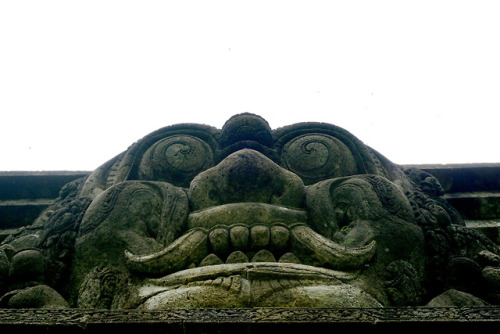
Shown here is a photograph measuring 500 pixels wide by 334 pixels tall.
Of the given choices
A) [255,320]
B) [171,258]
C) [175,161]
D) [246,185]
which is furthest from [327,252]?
[175,161]

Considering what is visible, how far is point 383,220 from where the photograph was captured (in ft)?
11.2

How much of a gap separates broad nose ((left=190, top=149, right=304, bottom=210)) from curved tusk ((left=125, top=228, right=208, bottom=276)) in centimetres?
54

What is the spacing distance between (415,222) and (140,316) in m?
2.29

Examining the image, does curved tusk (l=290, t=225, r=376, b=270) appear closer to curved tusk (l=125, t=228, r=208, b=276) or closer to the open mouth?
the open mouth

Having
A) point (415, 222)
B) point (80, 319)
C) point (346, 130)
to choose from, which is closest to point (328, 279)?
point (415, 222)

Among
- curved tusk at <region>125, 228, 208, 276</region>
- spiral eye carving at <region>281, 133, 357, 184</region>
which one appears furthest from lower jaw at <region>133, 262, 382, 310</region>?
spiral eye carving at <region>281, 133, 357, 184</region>

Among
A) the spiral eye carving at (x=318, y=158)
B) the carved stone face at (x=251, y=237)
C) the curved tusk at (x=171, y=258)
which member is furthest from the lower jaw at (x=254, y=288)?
the spiral eye carving at (x=318, y=158)

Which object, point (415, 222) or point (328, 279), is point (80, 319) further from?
point (415, 222)

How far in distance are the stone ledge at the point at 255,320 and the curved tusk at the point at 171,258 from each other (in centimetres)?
88

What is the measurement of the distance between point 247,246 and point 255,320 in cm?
123

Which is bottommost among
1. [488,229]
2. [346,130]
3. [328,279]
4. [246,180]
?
[488,229]

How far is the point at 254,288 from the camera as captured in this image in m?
2.65

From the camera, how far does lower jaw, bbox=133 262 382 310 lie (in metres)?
2.55

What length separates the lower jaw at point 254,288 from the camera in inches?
100
